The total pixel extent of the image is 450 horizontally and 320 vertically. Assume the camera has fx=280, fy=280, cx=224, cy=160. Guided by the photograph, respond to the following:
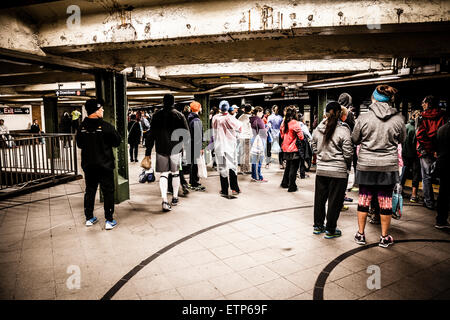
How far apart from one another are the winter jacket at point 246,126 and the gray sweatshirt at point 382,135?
15.4 feet

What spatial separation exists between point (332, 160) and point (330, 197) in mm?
541

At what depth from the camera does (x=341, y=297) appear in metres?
2.74

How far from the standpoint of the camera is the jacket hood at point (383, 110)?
3.53m

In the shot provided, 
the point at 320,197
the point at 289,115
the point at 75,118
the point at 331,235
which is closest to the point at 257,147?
the point at 289,115

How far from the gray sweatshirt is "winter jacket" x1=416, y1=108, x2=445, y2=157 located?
83.7 inches

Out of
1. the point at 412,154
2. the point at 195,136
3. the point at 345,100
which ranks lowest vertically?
the point at 412,154

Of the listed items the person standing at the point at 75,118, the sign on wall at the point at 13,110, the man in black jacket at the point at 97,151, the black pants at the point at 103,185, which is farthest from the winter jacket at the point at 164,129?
the sign on wall at the point at 13,110

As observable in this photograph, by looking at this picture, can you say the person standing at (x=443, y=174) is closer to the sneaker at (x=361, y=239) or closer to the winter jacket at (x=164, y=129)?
the sneaker at (x=361, y=239)

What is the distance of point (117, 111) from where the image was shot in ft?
19.3

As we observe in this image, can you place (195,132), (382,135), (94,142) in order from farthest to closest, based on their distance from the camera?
1. (195,132)
2. (94,142)
3. (382,135)

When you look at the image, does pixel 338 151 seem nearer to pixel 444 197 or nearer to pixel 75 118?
pixel 444 197

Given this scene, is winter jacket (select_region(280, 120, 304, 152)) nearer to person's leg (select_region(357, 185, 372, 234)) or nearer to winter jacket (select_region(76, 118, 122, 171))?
person's leg (select_region(357, 185, 372, 234))

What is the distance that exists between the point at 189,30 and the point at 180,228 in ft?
9.57
